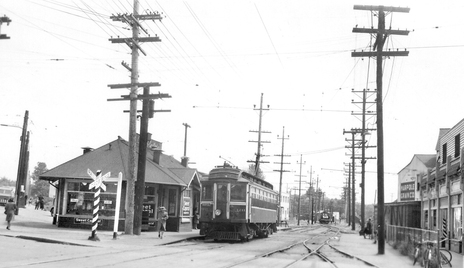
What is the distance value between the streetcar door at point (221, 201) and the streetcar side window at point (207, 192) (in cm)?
39

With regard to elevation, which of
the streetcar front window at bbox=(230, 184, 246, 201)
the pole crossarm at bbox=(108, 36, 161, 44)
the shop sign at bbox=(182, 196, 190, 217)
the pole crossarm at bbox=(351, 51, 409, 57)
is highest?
the pole crossarm at bbox=(108, 36, 161, 44)

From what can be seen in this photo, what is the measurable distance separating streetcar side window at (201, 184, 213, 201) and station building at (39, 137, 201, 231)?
132 inches

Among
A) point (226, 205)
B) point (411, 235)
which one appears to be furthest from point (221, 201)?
point (411, 235)

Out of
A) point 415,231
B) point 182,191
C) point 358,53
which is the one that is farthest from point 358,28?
point 182,191

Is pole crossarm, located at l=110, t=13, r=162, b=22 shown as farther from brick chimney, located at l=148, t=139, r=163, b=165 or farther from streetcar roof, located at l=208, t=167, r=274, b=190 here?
brick chimney, located at l=148, t=139, r=163, b=165

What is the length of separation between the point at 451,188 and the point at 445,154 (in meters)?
5.95

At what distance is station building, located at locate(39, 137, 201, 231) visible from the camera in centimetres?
2747

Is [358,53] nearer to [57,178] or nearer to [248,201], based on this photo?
[248,201]

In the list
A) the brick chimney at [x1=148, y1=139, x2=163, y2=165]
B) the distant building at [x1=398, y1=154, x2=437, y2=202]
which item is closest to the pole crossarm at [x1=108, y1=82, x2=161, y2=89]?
the brick chimney at [x1=148, y1=139, x2=163, y2=165]

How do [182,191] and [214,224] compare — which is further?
[182,191]

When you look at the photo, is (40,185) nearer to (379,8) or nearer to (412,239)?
(379,8)

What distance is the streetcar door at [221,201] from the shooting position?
24.9 metres

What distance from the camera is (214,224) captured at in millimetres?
25344

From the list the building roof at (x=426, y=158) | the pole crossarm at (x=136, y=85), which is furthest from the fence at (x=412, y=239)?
the building roof at (x=426, y=158)
